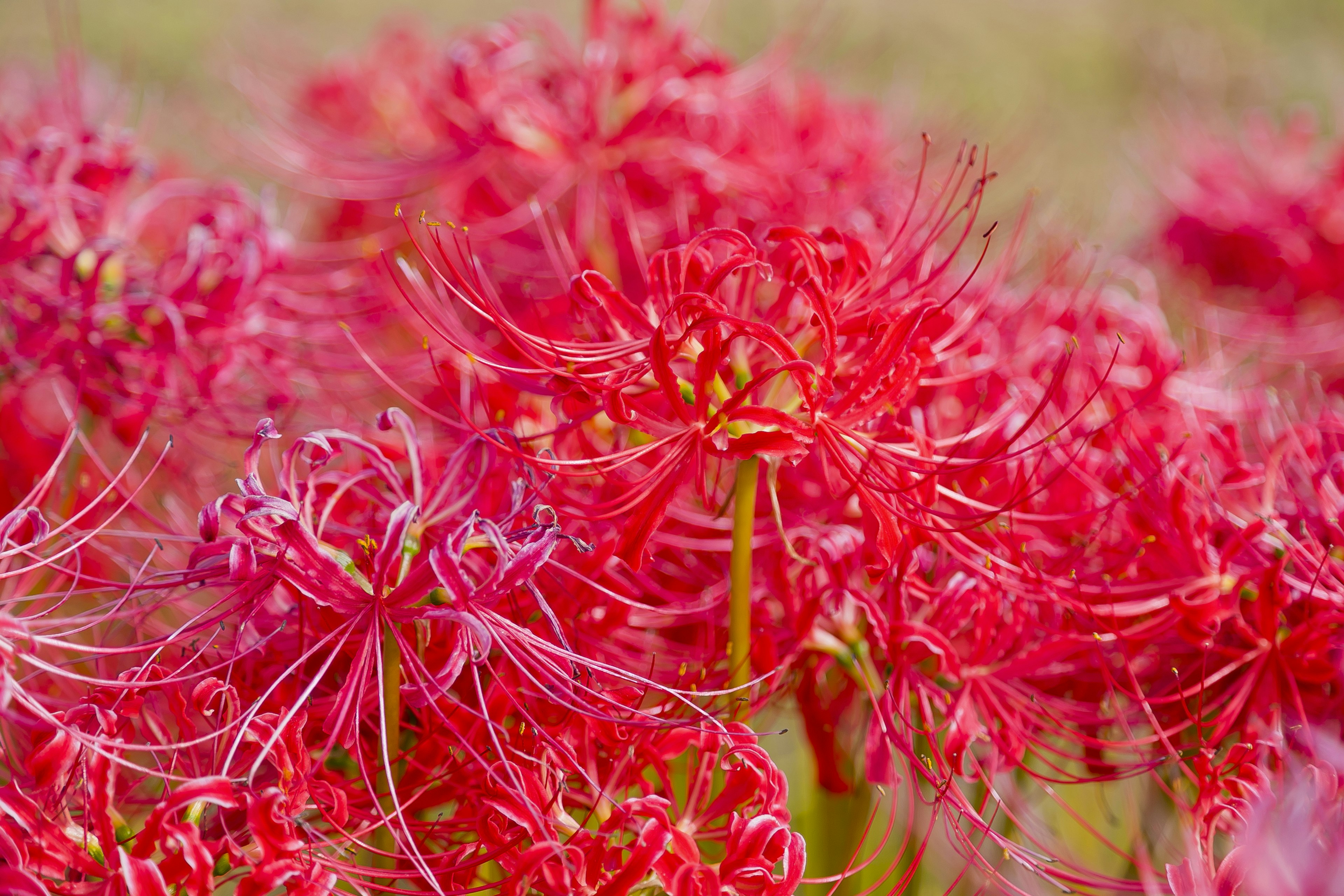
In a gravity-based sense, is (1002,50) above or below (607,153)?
below

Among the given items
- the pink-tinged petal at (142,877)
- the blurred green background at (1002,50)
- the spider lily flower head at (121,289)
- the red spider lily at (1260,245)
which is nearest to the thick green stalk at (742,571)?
the pink-tinged petal at (142,877)

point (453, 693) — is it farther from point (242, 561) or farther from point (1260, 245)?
point (1260, 245)

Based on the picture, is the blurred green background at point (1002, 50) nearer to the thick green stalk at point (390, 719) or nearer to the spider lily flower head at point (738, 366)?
the spider lily flower head at point (738, 366)

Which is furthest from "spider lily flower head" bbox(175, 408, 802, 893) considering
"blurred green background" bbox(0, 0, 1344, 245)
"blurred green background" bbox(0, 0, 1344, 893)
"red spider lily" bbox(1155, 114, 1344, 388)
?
"blurred green background" bbox(0, 0, 1344, 245)

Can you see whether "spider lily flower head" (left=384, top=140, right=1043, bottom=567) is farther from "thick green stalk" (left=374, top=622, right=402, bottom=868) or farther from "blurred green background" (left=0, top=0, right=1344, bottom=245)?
"blurred green background" (left=0, top=0, right=1344, bottom=245)

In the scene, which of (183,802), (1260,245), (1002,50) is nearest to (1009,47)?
(1002,50)

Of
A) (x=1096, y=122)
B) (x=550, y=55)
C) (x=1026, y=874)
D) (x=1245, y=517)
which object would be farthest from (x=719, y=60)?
(x=1096, y=122)
